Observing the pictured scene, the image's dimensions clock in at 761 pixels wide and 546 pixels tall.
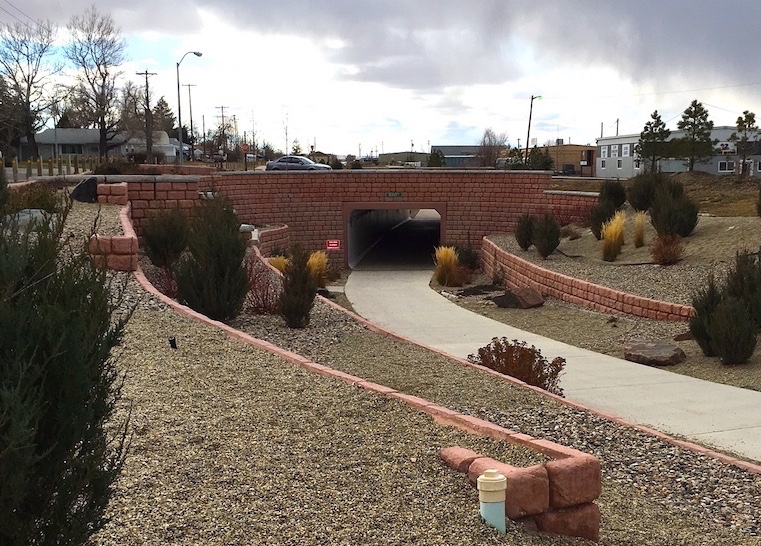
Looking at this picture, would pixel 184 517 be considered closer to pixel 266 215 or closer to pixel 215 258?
pixel 215 258

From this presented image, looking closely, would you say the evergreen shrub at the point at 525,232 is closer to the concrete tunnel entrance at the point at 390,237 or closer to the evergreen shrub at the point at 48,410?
the concrete tunnel entrance at the point at 390,237

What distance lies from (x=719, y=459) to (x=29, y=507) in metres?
6.07

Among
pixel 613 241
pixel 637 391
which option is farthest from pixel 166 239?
pixel 613 241

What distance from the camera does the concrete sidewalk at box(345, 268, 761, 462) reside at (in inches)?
334

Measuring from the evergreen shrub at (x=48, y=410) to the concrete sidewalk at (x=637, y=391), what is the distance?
21.2ft

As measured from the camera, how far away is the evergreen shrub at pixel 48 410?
2721 millimetres

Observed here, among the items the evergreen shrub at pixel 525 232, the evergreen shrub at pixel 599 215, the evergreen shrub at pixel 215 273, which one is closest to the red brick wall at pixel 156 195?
the evergreen shrub at pixel 215 273

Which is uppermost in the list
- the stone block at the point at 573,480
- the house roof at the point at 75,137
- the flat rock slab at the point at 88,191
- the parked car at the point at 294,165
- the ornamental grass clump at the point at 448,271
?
the house roof at the point at 75,137

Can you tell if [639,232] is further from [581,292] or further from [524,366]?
[524,366]

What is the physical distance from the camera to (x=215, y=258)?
12.4 m

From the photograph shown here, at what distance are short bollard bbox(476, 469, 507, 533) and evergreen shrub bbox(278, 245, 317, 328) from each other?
7785 millimetres

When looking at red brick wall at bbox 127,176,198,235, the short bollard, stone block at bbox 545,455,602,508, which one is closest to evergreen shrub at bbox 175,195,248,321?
red brick wall at bbox 127,176,198,235

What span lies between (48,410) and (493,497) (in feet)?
8.26

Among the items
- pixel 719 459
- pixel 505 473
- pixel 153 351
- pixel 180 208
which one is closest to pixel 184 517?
pixel 505 473
